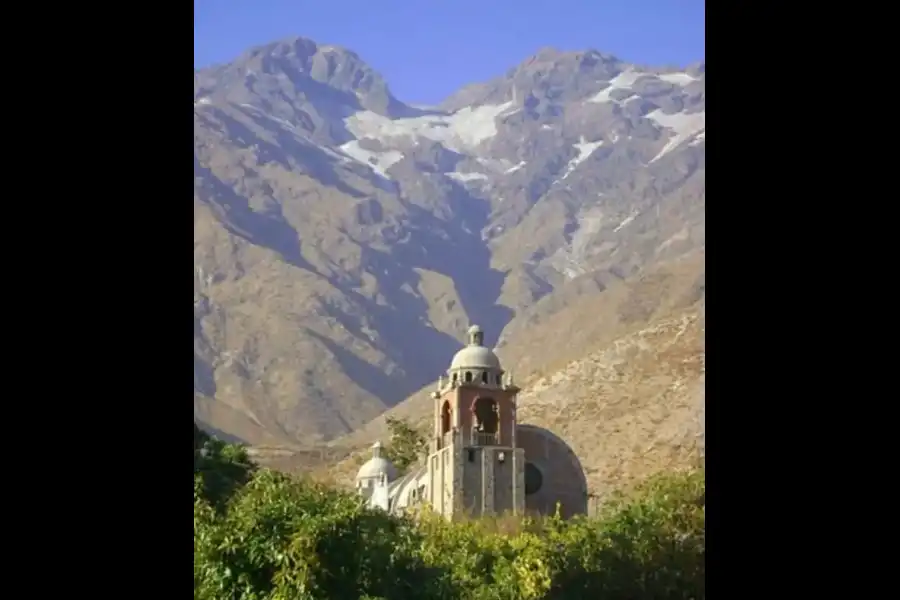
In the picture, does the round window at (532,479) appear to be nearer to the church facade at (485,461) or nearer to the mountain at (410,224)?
the church facade at (485,461)

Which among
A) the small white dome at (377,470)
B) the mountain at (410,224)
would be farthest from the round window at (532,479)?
the mountain at (410,224)

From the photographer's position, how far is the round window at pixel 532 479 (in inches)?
1085

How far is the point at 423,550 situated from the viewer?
57.9 feet

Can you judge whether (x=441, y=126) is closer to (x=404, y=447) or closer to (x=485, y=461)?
(x=404, y=447)

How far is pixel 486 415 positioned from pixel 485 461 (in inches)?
71.1

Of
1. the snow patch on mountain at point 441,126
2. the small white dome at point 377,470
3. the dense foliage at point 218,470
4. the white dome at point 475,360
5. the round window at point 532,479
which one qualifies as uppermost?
the snow patch on mountain at point 441,126

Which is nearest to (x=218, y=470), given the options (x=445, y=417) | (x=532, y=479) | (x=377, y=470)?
(x=532, y=479)

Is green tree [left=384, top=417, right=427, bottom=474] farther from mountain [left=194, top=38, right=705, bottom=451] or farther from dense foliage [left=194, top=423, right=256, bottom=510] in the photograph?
dense foliage [left=194, top=423, right=256, bottom=510]

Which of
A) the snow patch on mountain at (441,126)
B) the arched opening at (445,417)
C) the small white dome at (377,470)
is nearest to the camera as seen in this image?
the arched opening at (445,417)

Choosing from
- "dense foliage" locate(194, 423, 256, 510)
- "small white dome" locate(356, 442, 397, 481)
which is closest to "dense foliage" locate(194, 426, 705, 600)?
"dense foliage" locate(194, 423, 256, 510)

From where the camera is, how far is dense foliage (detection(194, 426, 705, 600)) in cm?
1447

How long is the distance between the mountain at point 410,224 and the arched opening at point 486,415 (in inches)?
742
